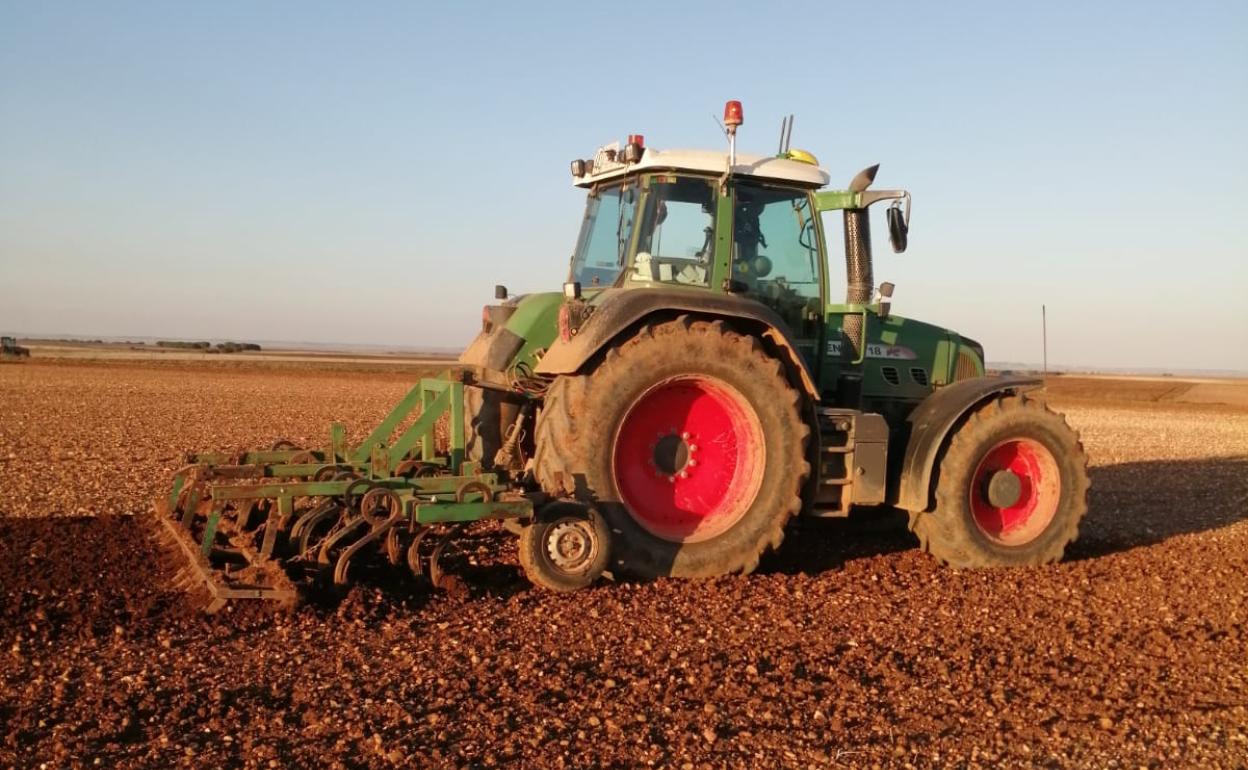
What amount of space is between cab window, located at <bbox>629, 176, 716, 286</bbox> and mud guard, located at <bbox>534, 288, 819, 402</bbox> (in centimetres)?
37

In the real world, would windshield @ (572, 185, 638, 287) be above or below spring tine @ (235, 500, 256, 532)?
above

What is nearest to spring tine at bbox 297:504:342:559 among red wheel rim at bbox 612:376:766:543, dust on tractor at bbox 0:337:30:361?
red wheel rim at bbox 612:376:766:543

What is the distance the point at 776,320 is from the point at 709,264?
2.18ft

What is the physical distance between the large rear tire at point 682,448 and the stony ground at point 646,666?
0.33 meters

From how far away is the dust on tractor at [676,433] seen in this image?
5.94 m

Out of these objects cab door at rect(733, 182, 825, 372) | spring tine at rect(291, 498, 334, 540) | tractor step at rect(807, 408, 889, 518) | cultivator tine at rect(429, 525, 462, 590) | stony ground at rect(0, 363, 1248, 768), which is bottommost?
stony ground at rect(0, 363, 1248, 768)

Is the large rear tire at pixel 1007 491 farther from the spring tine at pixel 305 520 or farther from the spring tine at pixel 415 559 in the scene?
the spring tine at pixel 305 520

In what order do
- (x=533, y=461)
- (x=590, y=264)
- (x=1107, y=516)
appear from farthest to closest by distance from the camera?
(x=1107, y=516), (x=590, y=264), (x=533, y=461)

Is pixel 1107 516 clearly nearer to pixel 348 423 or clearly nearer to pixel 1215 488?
pixel 1215 488

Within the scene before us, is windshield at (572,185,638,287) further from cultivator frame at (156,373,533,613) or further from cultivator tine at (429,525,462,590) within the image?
cultivator tine at (429,525,462,590)

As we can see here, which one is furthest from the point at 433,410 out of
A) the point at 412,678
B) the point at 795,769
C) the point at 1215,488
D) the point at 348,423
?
the point at 348,423

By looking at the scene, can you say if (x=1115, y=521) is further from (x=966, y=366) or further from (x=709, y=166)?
(x=709, y=166)

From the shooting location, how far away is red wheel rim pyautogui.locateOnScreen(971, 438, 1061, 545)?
24.2ft

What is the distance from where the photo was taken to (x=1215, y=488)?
1247 centimetres
